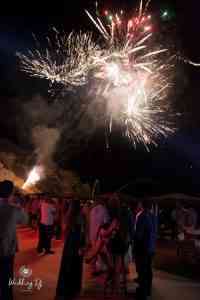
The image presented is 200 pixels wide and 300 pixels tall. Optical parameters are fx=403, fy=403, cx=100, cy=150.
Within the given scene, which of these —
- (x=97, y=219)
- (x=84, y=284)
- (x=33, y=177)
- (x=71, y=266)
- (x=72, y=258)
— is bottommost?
(x=84, y=284)

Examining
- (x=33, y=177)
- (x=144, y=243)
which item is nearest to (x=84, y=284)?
(x=144, y=243)

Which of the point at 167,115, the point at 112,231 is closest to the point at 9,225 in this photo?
the point at 112,231

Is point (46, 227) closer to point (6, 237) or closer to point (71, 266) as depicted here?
point (71, 266)

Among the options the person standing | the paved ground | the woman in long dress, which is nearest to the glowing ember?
the paved ground

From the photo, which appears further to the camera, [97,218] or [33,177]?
[33,177]

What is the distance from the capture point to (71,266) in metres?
7.05

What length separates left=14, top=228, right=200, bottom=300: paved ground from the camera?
7.18 metres

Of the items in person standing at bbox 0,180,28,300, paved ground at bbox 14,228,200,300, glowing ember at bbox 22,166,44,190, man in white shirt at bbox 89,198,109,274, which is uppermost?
glowing ember at bbox 22,166,44,190

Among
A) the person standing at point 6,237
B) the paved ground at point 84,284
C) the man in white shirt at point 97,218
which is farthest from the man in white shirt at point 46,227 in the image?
the person standing at point 6,237

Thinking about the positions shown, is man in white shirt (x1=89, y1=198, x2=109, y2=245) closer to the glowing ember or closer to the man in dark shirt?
the man in dark shirt

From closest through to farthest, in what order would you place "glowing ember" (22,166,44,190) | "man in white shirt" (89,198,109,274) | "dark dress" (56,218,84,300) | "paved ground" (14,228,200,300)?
1. "dark dress" (56,218,84,300)
2. "paved ground" (14,228,200,300)
3. "man in white shirt" (89,198,109,274)
4. "glowing ember" (22,166,44,190)

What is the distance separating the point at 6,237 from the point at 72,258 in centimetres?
224

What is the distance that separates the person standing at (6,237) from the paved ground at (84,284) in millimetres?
1788

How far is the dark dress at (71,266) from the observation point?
6.90 metres
